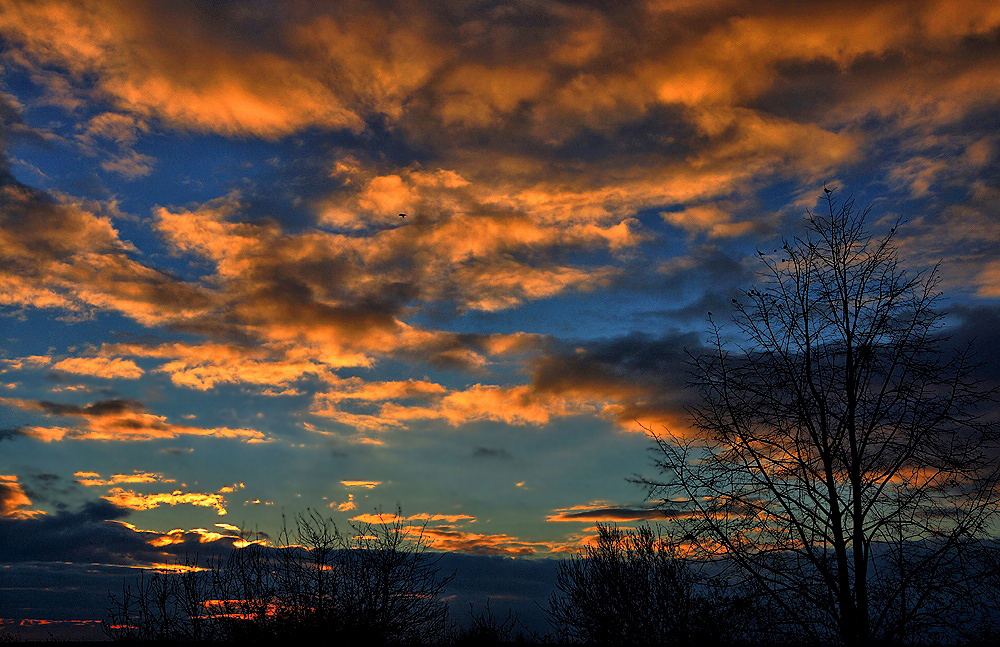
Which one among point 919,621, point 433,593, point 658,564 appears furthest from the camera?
point 433,593

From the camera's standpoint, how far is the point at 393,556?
31031mm

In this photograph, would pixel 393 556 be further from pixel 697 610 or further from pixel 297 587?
pixel 697 610

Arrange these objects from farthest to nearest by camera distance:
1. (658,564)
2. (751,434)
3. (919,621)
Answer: (658,564)
(751,434)
(919,621)

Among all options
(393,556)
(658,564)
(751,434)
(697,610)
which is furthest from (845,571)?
(393,556)

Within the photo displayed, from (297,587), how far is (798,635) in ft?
69.3

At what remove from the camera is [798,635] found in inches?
510

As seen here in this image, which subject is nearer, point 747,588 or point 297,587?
point 747,588

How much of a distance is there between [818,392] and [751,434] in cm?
151

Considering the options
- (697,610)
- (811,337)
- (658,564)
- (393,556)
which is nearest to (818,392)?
(811,337)

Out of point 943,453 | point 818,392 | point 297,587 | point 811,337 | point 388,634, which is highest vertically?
point 811,337

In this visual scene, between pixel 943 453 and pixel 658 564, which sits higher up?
pixel 943 453

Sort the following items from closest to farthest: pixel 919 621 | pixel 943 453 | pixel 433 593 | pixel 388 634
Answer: pixel 919 621 → pixel 943 453 → pixel 388 634 → pixel 433 593

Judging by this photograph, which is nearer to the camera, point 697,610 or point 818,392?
point 818,392

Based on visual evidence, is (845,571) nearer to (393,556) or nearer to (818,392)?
(818,392)
